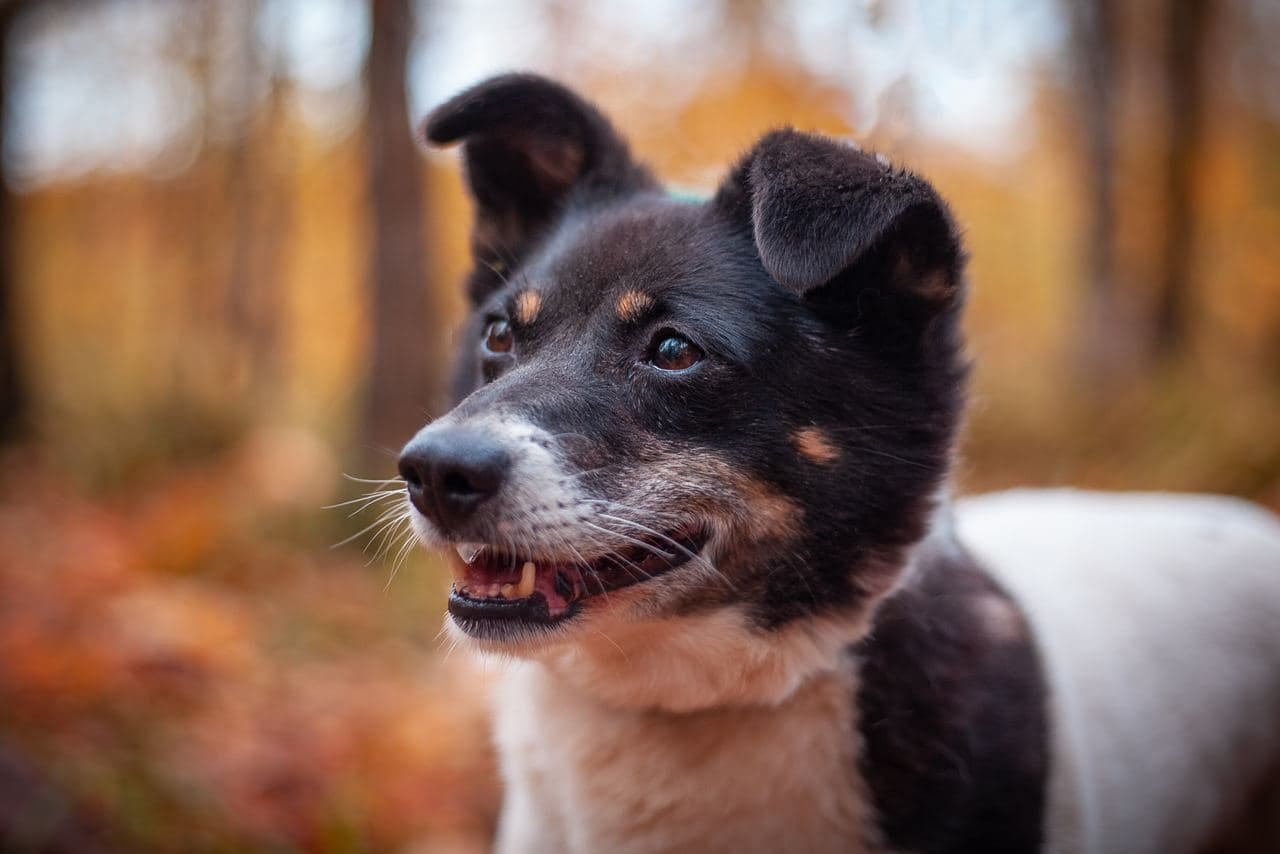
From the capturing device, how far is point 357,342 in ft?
36.2

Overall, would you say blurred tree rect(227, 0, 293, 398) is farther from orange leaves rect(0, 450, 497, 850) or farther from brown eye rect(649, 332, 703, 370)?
→ brown eye rect(649, 332, 703, 370)

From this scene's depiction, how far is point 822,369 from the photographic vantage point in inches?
90.4

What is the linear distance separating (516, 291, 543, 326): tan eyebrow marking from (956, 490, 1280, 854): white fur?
1.61 m

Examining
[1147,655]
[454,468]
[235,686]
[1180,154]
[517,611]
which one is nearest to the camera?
[454,468]

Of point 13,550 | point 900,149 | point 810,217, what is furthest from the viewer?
point 13,550

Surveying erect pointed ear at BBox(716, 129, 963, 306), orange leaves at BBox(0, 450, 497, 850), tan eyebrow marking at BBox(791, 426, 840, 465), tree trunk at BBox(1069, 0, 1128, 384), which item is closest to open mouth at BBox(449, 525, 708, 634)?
tan eyebrow marking at BBox(791, 426, 840, 465)

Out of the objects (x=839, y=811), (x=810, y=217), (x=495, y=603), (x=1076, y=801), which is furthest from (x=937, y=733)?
(x=810, y=217)

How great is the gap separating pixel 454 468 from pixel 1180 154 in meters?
10.5

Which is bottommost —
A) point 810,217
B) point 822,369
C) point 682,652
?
point 682,652

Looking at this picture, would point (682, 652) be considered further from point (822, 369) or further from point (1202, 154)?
point (1202, 154)

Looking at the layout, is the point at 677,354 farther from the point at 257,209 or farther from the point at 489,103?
the point at 257,209

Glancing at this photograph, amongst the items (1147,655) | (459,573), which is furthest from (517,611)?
(1147,655)

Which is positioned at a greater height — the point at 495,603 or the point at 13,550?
the point at 495,603

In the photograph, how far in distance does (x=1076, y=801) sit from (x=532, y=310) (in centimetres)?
192
